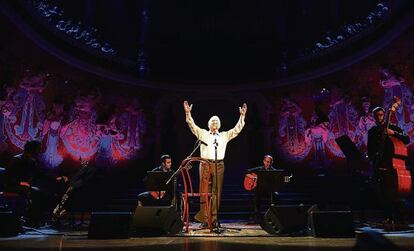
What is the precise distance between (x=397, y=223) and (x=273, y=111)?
8.03 meters

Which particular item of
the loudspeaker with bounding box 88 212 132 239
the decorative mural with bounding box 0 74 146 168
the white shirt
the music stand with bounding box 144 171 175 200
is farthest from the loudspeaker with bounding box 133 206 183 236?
the decorative mural with bounding box 0 74 146 168

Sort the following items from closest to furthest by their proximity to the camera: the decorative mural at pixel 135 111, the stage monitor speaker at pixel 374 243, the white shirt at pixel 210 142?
1. the stage monitor speaker at pixel 374 243
2. the white shirt at pixel 210 142
3. the decorative mural at pixel 135 111

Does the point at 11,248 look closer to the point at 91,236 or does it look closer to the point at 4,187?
the point at 91,236

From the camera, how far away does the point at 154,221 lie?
500cm

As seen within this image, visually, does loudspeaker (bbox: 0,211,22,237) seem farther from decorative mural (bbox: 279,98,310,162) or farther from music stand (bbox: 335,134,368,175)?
decorative mural (bbox: 279,98,310,162)

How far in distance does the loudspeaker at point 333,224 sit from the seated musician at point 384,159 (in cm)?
116

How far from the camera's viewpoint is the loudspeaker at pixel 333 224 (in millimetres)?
4605

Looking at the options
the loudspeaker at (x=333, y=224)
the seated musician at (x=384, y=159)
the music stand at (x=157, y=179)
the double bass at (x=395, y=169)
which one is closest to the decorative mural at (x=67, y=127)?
the music stand at (x=157, y=179)

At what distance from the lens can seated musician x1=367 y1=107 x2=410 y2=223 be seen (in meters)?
5.40

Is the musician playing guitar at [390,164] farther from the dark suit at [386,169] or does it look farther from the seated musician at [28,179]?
the seated musician at [28,179]

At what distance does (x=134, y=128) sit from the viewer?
13109 mm

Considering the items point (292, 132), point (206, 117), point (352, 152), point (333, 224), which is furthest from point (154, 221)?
point (206, 117)

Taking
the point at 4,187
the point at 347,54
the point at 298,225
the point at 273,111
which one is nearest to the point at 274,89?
the point at 273,111

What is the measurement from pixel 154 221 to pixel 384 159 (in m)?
3.52
